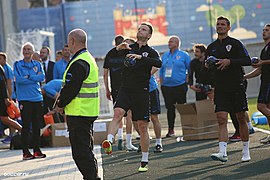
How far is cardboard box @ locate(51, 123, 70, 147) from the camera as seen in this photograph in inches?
543

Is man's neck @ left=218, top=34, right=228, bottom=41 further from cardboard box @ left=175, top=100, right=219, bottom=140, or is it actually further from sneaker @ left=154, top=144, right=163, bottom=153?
cardboard box @ left=175, top=100, right=219, bottom=140

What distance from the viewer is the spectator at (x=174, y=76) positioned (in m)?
14.7

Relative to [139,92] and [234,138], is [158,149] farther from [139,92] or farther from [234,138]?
[139,92]

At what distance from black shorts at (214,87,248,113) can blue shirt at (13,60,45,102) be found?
3174 mm

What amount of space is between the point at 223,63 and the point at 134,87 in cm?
122

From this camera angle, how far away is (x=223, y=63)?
32.2ft

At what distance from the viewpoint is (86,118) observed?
7.86m

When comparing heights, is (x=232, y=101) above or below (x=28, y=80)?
below

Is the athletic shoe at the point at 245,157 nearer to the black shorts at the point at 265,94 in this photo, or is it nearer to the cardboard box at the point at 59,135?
the black shorts at the point at 265,94

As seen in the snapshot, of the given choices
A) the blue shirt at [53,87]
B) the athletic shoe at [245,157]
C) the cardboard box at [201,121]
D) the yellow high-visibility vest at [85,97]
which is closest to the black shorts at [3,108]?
the blue shirt at [53,87]

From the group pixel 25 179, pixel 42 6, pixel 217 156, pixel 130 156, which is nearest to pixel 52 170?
pixel 25 179

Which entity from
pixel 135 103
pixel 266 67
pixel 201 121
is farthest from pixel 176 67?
pixel 135 103

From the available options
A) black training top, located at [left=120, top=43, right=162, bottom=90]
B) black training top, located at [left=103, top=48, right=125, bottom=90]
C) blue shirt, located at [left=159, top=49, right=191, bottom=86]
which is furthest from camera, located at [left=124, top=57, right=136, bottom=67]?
blue shirt, located at [left=159, top=49, right=191, bottom=86]

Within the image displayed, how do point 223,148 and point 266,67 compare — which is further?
point 266,67
